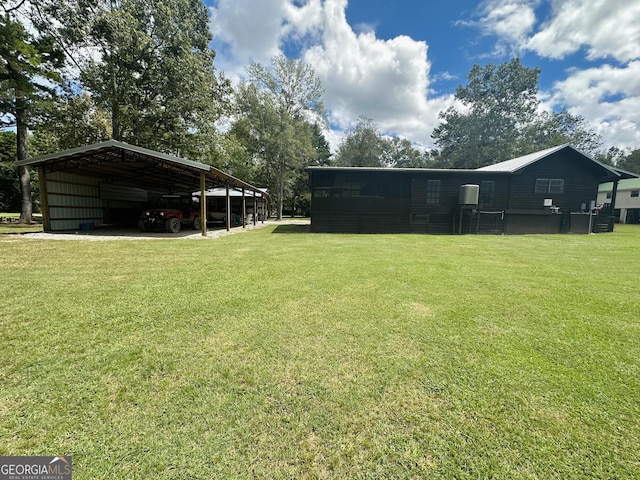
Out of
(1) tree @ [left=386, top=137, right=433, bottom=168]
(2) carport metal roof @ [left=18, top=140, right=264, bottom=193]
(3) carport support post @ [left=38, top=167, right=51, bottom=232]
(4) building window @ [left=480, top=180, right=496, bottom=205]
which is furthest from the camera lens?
(1) tree @ [left=386, top=137, right=433, bottom=168]

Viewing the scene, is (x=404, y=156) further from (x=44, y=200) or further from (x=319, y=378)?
(x=319, y=378)

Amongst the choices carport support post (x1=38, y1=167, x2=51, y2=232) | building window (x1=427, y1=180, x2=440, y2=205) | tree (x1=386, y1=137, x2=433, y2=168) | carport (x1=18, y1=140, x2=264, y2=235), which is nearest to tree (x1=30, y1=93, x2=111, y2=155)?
carport (x1=18, y1=140, x2=264, y2=235)

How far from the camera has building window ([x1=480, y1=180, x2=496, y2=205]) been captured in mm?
15242

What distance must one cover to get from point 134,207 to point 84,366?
716 inches

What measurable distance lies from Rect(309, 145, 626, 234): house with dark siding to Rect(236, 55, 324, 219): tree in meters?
11.5

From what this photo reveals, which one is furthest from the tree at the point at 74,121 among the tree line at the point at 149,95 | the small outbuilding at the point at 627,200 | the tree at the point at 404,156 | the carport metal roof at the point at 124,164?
the small outbuilding at the point at 627,200

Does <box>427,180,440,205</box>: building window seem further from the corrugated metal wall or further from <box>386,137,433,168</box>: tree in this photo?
<box>386,137,433,168</box>: tree

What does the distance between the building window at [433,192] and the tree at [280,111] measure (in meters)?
13.5

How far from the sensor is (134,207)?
17297 millimetres

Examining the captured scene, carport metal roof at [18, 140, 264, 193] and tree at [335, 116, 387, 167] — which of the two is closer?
carport metal roof at [18, 140, 264, 193]

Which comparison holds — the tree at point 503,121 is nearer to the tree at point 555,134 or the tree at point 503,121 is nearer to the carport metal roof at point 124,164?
the tree at point 555,134

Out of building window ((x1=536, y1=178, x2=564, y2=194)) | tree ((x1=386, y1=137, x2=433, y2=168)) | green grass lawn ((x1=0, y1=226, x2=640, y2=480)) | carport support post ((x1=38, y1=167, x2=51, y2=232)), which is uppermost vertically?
tree ((x1=386, y1=137, x2=433, y2=168))

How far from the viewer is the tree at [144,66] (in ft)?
49.4

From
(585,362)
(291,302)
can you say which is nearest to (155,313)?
(291,302)
